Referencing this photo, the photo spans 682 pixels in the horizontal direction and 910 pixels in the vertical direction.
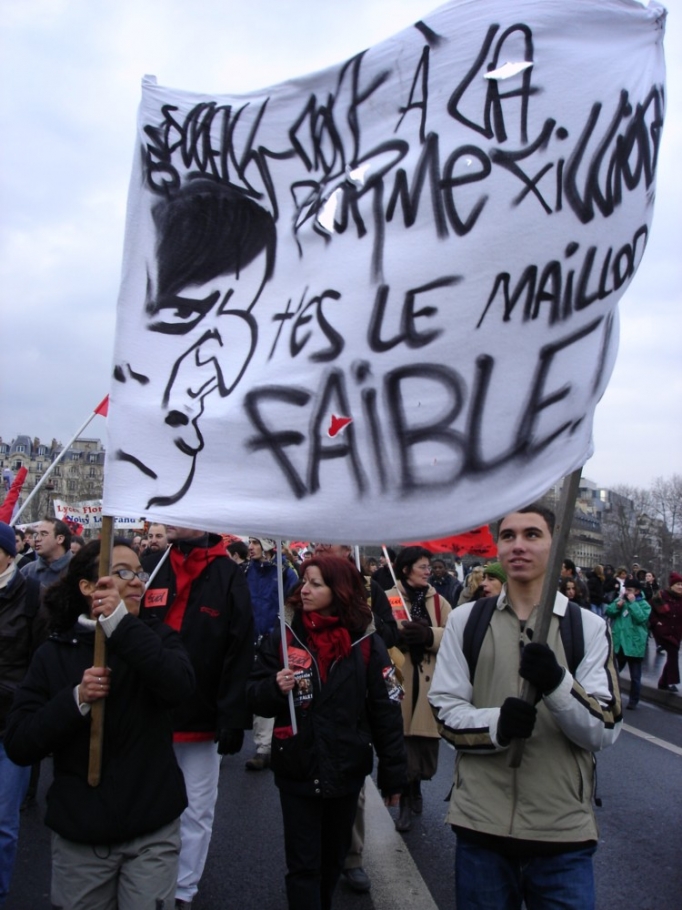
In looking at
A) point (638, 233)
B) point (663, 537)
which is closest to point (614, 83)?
point (638, 233)

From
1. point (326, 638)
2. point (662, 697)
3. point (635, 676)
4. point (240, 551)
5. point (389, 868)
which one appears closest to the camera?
point (326, 638)

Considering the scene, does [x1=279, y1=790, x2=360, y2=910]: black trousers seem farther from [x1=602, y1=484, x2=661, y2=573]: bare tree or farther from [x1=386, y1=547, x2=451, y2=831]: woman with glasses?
[x1=602, y1=484, x2=661, y2=573]: bare tree

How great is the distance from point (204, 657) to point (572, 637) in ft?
7.02

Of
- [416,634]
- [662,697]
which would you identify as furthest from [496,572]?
[662,697]

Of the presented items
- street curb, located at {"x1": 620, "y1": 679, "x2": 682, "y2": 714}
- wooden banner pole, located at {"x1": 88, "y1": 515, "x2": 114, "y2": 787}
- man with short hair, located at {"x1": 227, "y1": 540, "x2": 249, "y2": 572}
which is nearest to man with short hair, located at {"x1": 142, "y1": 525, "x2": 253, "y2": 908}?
wooden banner pole, located at {"x1": 88, "y1": 515, "x2": 114, "y2": 787}

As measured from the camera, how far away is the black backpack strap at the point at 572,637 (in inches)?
111

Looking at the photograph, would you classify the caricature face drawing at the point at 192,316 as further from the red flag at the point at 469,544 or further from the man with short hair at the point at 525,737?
the red flag at the point at 469,544

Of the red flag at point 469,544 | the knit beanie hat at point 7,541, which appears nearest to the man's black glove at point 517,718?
the knit beanie hat at point 7,541

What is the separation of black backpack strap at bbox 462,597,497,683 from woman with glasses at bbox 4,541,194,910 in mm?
981

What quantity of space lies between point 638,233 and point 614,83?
45 centimetres

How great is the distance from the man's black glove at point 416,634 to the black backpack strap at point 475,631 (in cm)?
283

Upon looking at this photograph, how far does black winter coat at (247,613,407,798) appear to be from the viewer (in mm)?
3721

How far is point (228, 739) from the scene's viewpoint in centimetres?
427

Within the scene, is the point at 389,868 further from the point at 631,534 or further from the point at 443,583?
the point at 631,534
